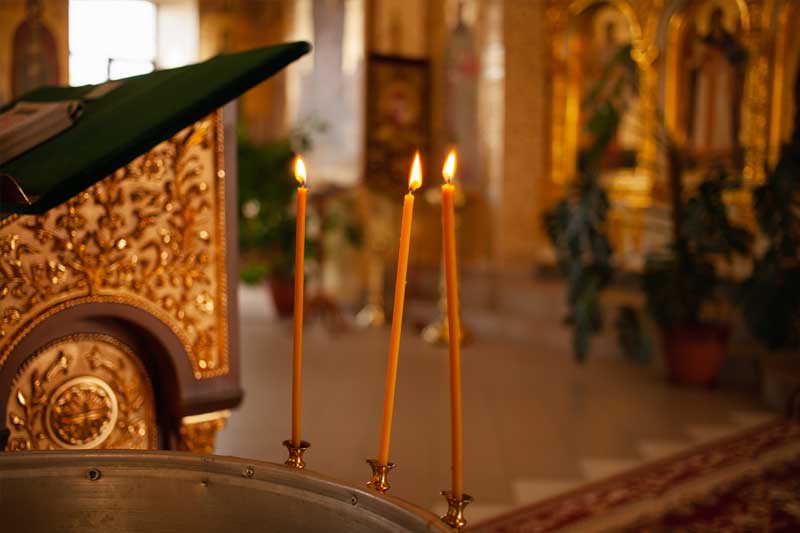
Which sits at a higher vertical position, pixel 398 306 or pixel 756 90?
pixel 756 90

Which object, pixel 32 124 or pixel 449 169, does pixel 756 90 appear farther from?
pixel 449 169

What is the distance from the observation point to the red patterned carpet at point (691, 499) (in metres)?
2.73

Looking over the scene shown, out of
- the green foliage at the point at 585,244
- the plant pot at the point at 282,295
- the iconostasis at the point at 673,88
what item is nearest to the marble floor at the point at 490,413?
the green foliage at the point at 585,244

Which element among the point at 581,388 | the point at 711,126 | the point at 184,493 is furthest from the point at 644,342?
the point at 184,493

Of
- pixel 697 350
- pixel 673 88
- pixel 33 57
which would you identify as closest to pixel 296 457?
pixel 697 350

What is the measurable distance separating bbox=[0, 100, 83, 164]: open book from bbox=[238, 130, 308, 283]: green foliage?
574 cm

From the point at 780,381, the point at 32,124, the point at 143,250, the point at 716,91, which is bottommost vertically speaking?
the point at 780,381

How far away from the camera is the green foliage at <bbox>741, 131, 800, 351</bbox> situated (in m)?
4.22

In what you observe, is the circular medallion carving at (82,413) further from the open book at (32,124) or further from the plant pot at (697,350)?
the plant pot at (697,350)

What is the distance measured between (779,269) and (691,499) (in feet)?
5.70

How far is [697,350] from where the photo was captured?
4.80 metres

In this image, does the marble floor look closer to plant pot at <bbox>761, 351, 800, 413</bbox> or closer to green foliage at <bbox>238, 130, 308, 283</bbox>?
plant pot at <bbox>761, 351, 800, 413</bbox>

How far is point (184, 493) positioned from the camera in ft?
3.01

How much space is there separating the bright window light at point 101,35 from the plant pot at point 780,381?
146 inches
